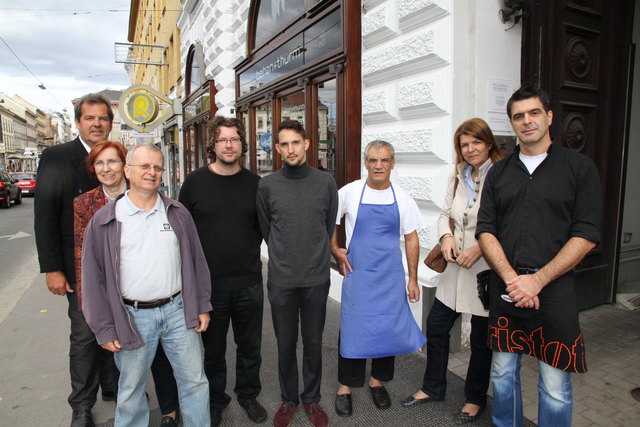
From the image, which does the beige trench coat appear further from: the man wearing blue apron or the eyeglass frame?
the eyeglass frame

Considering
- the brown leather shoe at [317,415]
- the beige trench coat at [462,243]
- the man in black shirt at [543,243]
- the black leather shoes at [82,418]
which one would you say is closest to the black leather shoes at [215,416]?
the brown leather shoe at [317,415]

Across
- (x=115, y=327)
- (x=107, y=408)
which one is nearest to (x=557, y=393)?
(x=115, y=327)

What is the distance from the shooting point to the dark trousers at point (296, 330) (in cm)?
269

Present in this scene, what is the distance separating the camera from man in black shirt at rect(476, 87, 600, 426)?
2.05 m

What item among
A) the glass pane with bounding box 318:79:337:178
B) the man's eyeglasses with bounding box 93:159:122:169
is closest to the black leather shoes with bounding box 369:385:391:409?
the man's eyeglasses with bounding box 93:159:122:169

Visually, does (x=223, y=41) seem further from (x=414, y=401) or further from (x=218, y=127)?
(x=414, y=401)

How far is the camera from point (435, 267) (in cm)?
287

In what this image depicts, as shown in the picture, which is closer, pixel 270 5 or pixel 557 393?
pixel 557 393

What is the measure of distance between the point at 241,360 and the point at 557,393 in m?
1.87

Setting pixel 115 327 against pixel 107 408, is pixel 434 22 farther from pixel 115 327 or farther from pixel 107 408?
pixel 107 408

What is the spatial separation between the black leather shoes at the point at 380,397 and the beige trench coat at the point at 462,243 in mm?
789

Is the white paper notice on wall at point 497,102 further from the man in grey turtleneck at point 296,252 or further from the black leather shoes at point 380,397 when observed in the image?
the black leather shoes at point 380,397

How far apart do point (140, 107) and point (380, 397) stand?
1008cm

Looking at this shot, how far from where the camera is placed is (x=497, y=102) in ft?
11.9
